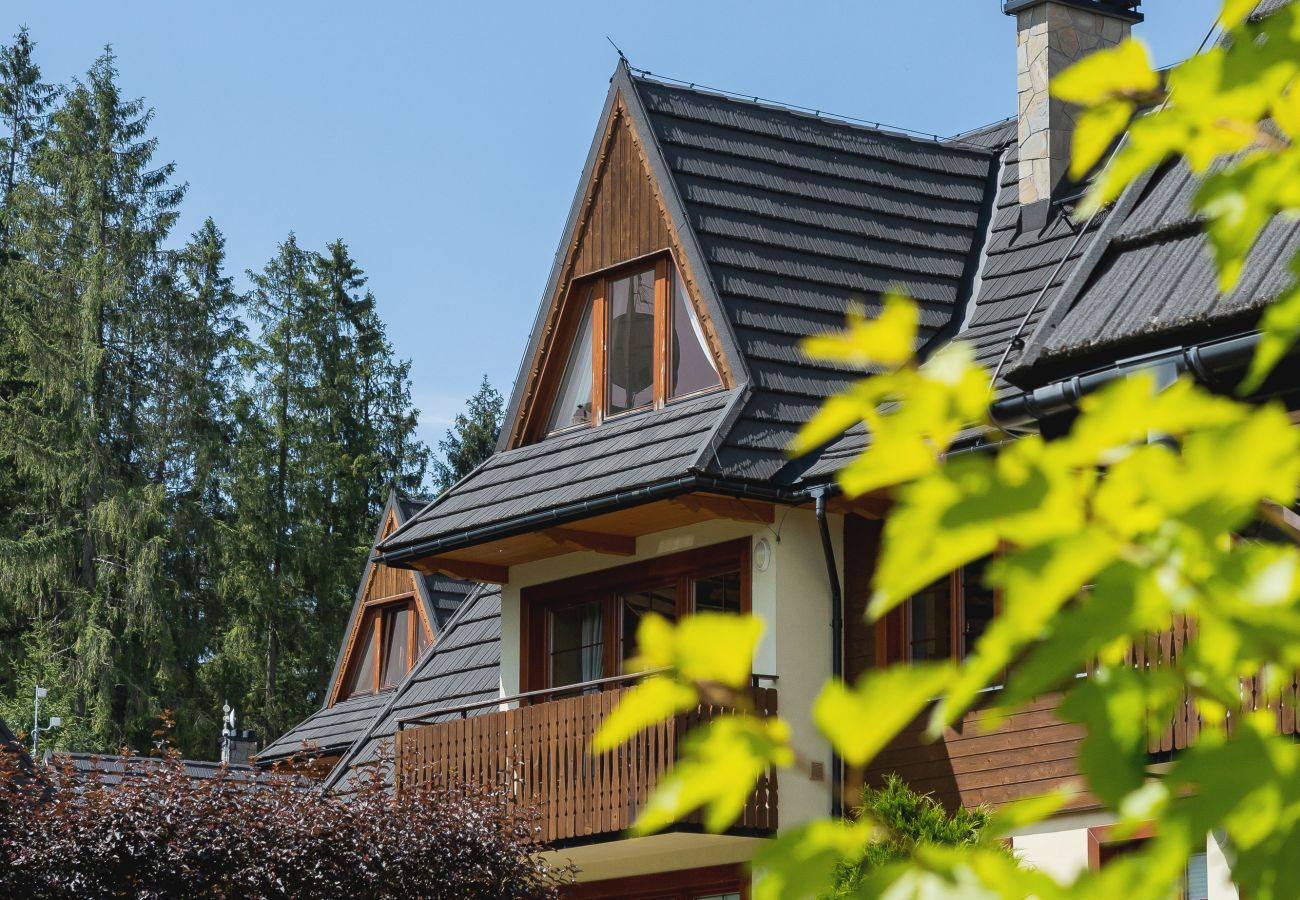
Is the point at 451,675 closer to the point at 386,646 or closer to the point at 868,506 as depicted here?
the point at 386,646

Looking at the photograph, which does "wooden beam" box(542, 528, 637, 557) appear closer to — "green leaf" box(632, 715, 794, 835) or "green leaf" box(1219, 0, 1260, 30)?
"green leaf" box(1219, 0, 1260, 30)

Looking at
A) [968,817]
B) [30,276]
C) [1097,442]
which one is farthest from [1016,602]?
[30,276]

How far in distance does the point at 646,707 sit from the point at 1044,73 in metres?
15.8

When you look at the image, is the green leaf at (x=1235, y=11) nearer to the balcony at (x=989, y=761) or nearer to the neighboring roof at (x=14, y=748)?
the balcony at (x=989, y=761)

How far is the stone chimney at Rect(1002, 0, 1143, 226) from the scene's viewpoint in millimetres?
16750

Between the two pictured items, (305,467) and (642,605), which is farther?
(305,467)

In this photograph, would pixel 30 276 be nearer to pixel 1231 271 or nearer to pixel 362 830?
pixel 362 830

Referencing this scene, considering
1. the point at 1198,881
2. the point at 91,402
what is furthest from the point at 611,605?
the point at 91,402

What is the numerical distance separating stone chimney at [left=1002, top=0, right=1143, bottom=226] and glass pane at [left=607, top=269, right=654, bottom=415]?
3.14 m

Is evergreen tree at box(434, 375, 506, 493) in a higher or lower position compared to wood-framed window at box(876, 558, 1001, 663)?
higher

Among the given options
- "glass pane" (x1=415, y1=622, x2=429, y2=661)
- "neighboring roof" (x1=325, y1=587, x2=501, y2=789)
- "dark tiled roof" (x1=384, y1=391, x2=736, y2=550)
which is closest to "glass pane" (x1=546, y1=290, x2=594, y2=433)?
"dark tiled roof" (x1=384, y1=391, x2=736, y2=550)

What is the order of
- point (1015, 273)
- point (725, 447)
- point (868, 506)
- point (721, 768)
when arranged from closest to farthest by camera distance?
point (721, 768) < point (868, 506) < point (725, 447) < point (1015, 273)

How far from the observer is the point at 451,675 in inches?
800

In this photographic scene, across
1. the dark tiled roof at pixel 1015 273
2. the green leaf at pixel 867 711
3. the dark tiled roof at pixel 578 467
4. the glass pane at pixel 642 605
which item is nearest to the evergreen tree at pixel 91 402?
the dark tiled roof at pixel 578 467
